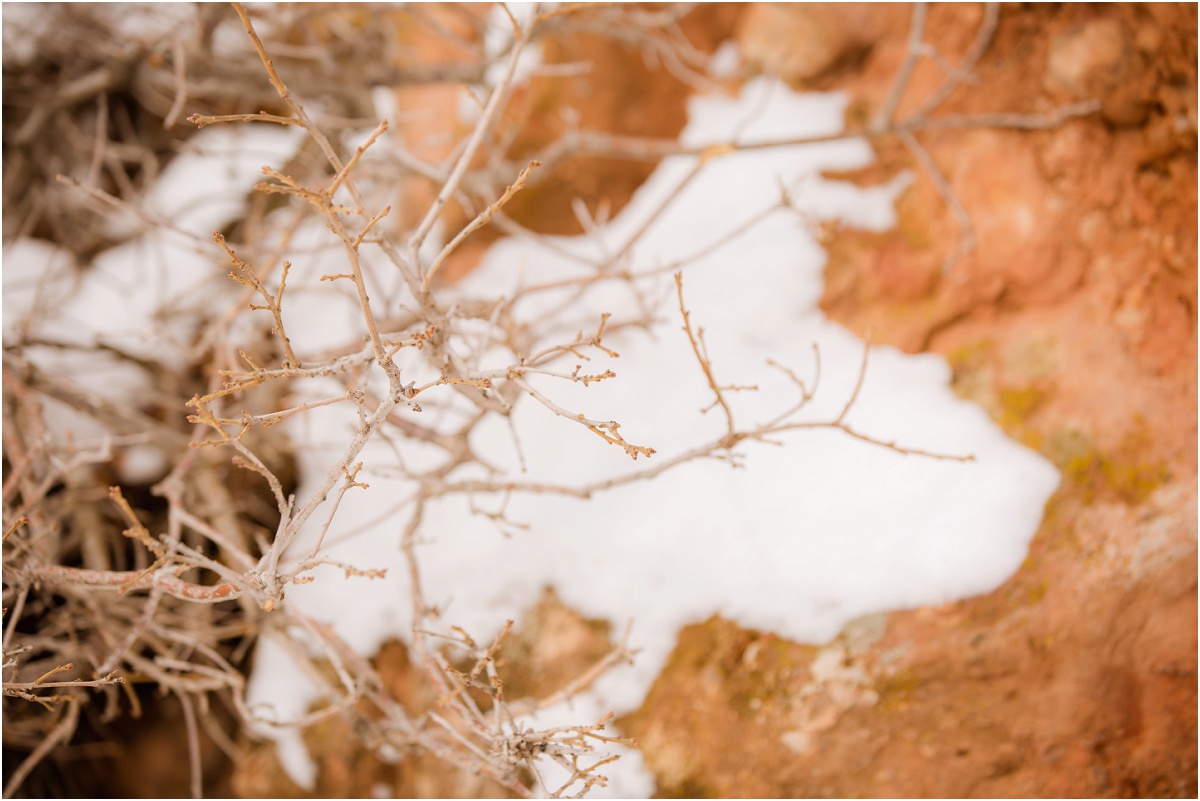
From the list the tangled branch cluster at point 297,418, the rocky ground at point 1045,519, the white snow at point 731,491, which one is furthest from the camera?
the white snow at point 731,491

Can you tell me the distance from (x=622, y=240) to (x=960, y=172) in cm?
120

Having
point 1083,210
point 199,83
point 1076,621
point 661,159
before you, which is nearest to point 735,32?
point 661,159

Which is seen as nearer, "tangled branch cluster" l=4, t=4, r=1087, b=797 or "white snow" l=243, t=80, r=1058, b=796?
"tangled branch cluster" l=4, t=4, r=1087, b=797

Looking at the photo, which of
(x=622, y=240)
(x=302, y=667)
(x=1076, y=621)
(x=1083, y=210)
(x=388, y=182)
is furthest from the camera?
(x=622, y=240)

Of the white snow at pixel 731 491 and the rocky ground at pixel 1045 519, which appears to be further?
the white snow at pixel 731 491

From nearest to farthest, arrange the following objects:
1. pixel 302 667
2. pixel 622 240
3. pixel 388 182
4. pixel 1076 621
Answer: pixel 1076 621 < pixel 302 667 < pixel 388 182 < pixel 622 240

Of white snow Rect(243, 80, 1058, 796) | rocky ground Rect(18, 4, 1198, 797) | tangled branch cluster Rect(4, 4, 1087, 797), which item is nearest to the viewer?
tangled branch cluster Rect(4, 4, 1087, 797)

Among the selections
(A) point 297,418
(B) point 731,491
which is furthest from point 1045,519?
(A) point 297,418

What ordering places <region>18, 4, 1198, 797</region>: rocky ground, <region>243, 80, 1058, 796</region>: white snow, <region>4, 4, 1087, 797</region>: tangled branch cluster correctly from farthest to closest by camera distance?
<region>243, 80, 1058, 796</region>: white snow < <region>18, 4, 1198, 797</region>: rocky ground < <region>4, 4, 1087, 797</region>: tangled branch cluster

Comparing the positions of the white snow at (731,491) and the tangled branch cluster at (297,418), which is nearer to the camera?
the tangled branch cluster at (297,418)

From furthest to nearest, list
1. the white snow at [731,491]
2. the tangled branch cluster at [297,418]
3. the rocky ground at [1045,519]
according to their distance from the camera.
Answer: the white snow at [731,491] < the rocky ground at [1045,519] < the tangled branch cluster at [297,418]

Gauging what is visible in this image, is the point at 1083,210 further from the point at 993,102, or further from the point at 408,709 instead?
the point at 408,709

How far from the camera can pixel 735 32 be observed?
288 centimetres

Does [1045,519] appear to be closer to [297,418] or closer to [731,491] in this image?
[731,491]
